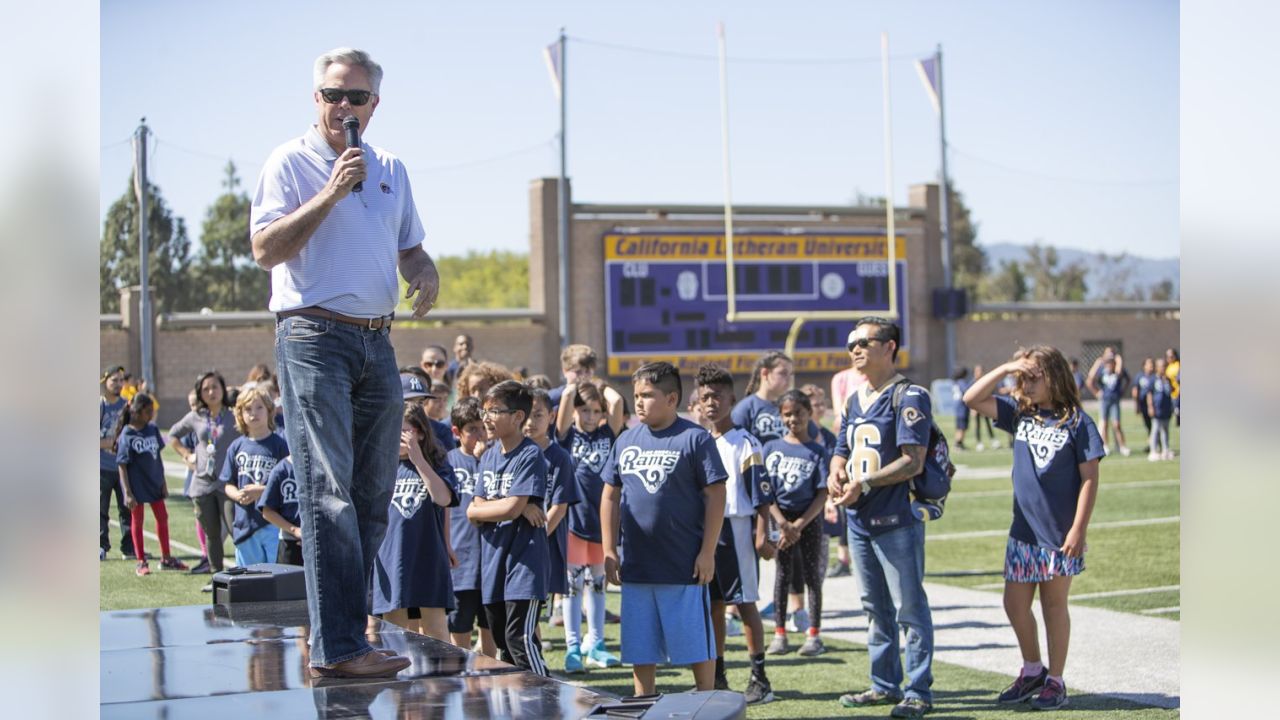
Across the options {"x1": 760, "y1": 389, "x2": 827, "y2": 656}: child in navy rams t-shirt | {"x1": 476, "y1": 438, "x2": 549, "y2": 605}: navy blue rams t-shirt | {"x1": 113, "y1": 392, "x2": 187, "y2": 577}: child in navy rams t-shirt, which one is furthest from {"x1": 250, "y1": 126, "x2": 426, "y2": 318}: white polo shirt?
{"x1": 113, "y1": 392, "x2": 187, "y2": 577}: child in navy rams t-shirt

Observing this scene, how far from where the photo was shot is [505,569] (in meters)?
6.59

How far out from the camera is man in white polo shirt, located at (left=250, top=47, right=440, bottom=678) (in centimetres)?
351

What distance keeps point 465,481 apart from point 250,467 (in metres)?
2.54

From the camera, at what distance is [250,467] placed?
29.9ft

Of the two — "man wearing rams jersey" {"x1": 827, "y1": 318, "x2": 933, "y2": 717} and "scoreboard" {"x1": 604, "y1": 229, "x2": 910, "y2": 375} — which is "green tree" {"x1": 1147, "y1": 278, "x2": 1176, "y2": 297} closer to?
"scoreboard" {"x1": 604, "y1": 229, "x2": 910, "y2": 375}

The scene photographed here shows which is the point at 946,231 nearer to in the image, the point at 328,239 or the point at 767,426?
the point at 767,426

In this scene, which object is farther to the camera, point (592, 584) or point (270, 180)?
point (592, 584)

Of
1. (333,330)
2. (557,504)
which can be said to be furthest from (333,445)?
(557,504)

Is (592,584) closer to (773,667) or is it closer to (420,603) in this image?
(773,667)

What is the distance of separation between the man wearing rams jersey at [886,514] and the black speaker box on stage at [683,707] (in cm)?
373

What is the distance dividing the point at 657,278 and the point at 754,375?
26.5 m

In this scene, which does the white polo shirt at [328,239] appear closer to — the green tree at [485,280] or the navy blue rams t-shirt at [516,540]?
the navy blue rams t-shirt at [516,540]
